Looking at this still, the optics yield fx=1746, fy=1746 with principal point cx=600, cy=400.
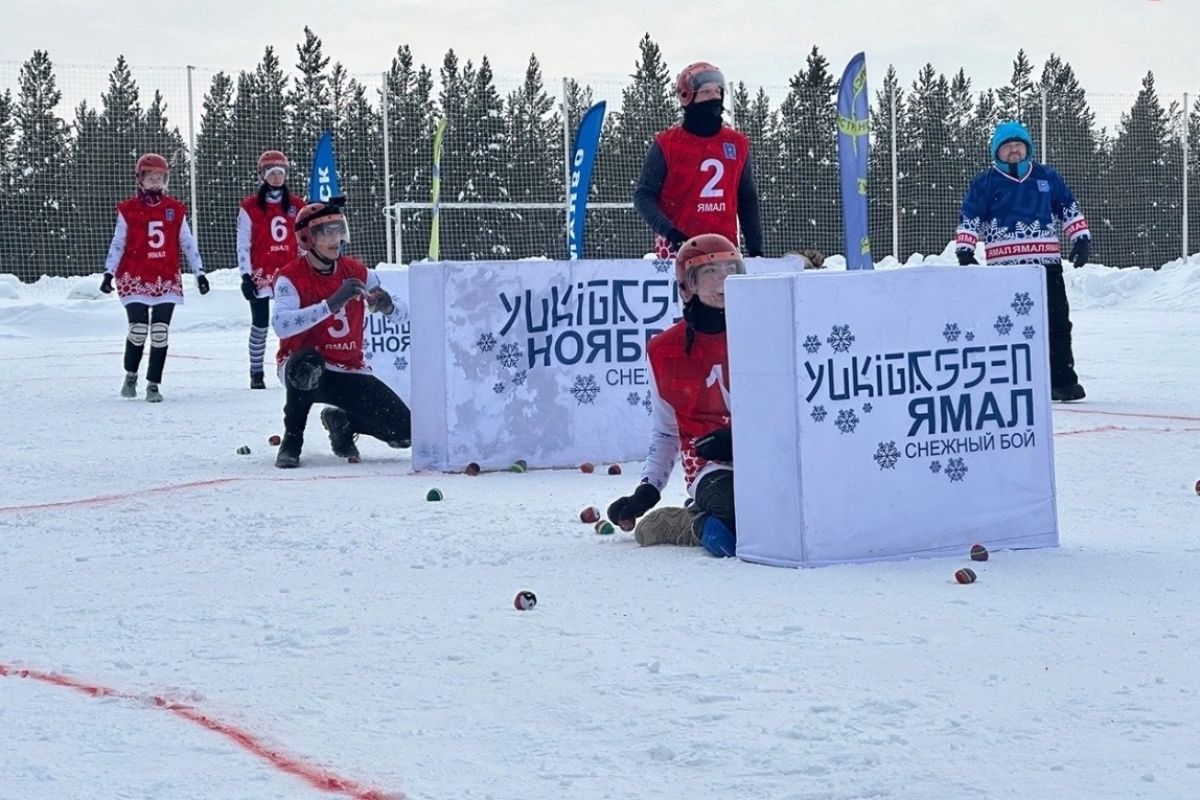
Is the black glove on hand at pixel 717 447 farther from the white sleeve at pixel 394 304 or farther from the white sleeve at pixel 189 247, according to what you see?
the white sleeve at pixel 189 247

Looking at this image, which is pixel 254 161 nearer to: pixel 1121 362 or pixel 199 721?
pixel 1121 362

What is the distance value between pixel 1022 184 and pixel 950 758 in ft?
25.8

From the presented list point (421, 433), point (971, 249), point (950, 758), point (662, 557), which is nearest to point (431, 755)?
point (950, 758)

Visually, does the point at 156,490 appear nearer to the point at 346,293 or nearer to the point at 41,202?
the point at 346,293

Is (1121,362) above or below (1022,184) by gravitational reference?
below

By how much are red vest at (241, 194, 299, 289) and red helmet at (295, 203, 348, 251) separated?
431cm

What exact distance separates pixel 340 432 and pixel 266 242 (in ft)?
14.6

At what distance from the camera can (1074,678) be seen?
3.51 m

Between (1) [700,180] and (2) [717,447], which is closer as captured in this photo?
(2) [717,447]

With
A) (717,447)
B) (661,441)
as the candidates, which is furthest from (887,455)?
(661,441)

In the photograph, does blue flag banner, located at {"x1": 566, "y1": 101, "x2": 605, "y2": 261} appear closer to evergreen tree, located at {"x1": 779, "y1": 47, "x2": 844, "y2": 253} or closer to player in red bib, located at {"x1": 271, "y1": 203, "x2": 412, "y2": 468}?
evergreen tree, located at {"x1": 779, "y1": 47, "x2": 844, "y2": 253}

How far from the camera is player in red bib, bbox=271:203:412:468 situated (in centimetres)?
790

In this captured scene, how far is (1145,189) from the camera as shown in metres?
25.6

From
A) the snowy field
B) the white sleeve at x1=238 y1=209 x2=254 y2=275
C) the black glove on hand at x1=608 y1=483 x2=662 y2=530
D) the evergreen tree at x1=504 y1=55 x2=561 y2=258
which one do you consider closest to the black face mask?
the snowy field
